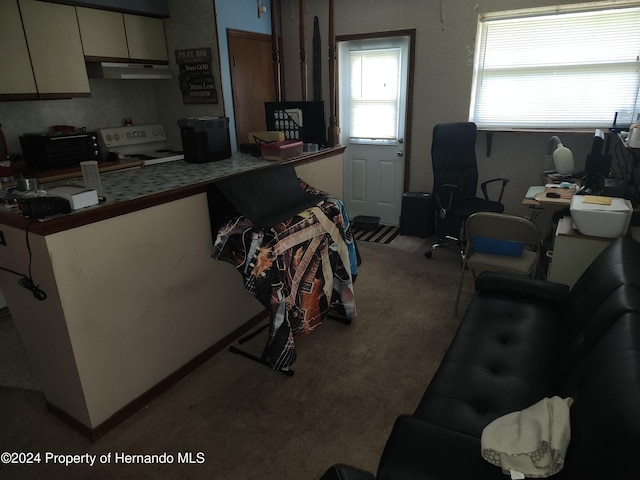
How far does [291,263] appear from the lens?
7.16ft

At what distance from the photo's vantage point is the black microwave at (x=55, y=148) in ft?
10.8

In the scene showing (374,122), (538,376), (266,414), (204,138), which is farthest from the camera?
(374,122)

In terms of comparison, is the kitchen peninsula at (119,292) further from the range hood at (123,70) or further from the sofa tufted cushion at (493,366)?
the range hood at (123,70)

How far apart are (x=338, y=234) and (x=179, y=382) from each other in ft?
4.03

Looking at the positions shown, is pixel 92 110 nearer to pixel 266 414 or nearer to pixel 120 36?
pixel 120 36

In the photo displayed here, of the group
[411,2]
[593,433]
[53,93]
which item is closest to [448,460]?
[593,433]

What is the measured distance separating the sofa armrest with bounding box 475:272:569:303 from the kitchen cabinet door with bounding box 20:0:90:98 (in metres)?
3.52

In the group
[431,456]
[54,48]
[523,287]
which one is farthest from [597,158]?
[54,48]

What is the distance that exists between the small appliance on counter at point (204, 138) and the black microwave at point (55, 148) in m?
1.33

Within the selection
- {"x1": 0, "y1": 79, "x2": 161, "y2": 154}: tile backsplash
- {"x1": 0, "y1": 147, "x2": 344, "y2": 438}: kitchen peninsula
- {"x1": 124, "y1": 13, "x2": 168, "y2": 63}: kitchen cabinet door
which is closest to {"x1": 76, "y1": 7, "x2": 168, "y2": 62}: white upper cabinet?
{"x1": 124, "y1": 13, "x2": 168, "y2": 63}: kitchen cabinet door

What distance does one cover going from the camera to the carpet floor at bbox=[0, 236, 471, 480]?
1.84 metres

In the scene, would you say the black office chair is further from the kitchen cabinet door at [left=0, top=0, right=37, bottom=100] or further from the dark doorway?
the kitchen cabinet door at [left=0, top=0, right=37, bottom=100]

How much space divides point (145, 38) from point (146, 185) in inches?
96.7

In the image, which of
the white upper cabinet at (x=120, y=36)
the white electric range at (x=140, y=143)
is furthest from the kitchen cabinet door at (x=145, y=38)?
the white electric range at (x=140, y=143)
